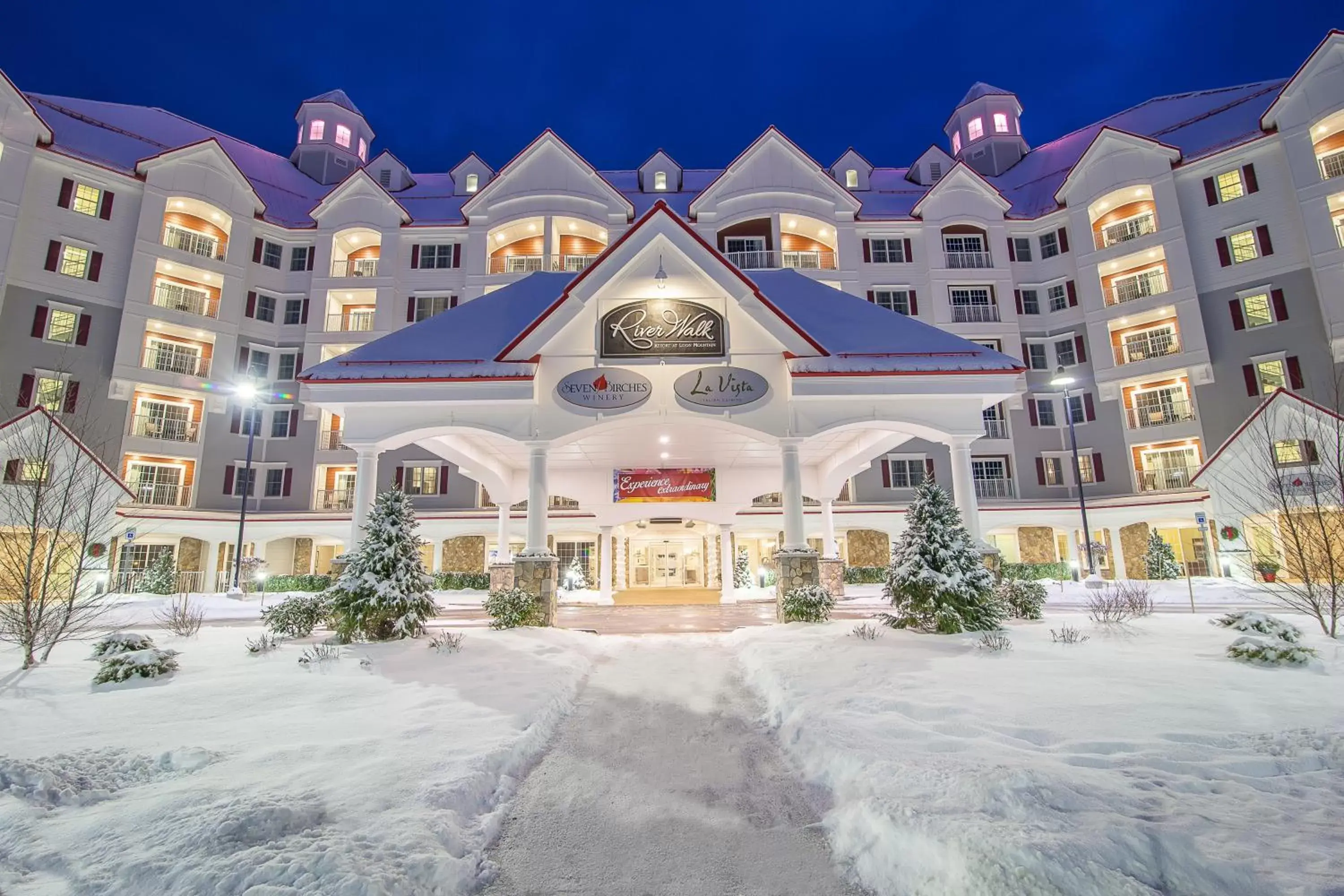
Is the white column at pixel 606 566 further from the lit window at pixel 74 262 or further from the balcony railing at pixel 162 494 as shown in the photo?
the lit window at pixel 74 262

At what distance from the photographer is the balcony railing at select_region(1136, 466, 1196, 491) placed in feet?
98.9

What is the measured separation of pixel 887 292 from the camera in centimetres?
3566

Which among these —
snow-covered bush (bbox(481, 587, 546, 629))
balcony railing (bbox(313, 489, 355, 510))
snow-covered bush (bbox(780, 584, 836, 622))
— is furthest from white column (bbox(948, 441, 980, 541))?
balcony railing (bbox(313, 489, 355, 510))

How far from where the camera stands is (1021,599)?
13828 mm

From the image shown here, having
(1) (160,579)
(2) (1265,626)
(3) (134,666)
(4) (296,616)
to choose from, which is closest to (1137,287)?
(2) (1265,626)

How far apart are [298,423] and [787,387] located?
3128 cm

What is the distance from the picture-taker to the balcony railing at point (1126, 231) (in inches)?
1304

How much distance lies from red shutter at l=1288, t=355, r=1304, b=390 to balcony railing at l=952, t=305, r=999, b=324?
12.6 meters

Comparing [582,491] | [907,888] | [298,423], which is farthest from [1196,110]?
[298,423]

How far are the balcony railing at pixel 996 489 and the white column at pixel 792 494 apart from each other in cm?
2286

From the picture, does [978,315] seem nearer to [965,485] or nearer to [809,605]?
[965,485]

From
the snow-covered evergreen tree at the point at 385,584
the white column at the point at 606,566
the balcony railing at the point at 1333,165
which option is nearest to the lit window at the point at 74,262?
the white column at the point at 606,566

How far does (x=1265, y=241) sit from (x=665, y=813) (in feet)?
132

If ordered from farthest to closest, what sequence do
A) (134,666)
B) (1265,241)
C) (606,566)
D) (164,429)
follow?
1. (164,429)
2. (1265,241)
3. (606,566)
4. (134,666)
